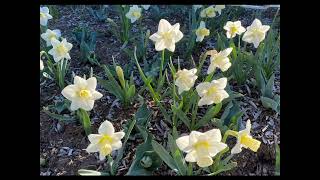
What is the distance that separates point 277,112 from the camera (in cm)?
218

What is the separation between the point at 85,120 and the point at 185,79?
0.53 metres

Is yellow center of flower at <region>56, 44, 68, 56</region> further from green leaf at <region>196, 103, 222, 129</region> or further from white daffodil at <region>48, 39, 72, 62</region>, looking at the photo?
green leaf at <region>196, 103, 222, 129</region>

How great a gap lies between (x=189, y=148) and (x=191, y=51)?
1.21 m

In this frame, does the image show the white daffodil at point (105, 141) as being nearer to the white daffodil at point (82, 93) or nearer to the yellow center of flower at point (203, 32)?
the white daffodil at point (82, 93)

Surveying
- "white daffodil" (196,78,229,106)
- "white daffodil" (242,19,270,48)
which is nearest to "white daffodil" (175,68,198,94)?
"white daffodil" (196,78,229,106)

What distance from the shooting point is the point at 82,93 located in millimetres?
1854

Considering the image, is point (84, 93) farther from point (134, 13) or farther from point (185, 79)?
point (134, 13)

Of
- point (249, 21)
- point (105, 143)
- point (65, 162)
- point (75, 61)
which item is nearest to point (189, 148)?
point (105, 143)

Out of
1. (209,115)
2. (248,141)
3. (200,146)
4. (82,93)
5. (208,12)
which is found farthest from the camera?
(208,12)

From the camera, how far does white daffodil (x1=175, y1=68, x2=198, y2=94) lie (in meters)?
1.94

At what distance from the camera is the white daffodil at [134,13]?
9.11ft

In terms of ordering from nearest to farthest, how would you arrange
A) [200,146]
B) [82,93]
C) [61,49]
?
[200,146] → [82,93] → [61,49]

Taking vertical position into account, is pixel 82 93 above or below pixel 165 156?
above

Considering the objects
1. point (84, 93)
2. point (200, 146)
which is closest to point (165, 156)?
point (200, 146)
